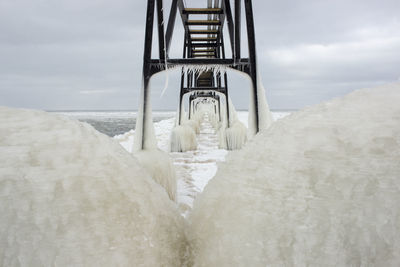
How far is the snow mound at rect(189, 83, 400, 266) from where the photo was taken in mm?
324

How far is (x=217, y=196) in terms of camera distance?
445mm

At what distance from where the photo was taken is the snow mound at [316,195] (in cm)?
32

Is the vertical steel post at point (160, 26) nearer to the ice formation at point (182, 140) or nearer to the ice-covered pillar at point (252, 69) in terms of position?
the ice-covered pillar at point (252, 69)

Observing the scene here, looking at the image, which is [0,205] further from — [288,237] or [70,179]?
[288,237]

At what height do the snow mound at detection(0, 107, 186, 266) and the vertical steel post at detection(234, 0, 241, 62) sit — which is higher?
the vertical steel post at detection(234, 0, 241, 62)

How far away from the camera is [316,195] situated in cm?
36

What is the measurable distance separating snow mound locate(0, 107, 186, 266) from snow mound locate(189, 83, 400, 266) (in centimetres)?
8

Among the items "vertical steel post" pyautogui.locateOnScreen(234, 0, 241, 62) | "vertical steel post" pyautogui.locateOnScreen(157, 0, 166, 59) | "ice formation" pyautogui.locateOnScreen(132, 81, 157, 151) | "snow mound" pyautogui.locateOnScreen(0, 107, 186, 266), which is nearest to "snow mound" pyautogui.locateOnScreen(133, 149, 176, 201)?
"ice formation" pyautogui.locateOnScreen(132, 81, 157, 151)

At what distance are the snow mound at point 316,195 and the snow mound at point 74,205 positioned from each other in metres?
0.08

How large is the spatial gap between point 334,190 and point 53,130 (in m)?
0.47

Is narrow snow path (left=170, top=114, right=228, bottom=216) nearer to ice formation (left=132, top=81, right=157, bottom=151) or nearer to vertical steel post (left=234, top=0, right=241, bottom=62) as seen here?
ice formation (left=132, top=81, right=157, bottom=151)

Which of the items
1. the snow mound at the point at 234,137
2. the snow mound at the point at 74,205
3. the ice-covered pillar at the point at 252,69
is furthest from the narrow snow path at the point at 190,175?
the snow mound at the point at 74,205

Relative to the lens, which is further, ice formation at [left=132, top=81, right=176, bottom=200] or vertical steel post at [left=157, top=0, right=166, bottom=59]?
vertical steel post at [left=157, top=0, right=166, bottom=59]

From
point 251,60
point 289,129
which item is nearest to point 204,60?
point 251,60
